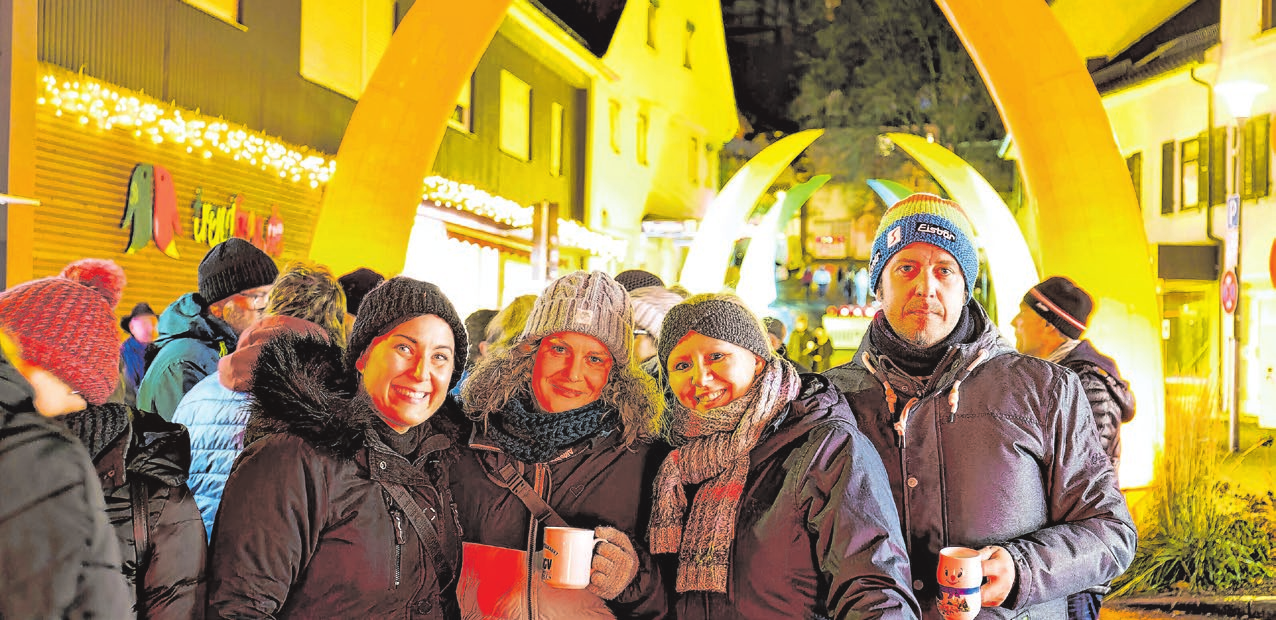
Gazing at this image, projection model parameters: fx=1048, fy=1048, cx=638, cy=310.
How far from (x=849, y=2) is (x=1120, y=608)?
20.9 m

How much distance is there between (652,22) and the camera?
90.8 feet

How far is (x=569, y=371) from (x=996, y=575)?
1.29 meters

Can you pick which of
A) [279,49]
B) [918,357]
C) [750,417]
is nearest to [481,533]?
[750,417]

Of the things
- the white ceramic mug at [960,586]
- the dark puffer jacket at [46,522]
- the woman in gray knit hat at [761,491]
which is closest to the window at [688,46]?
the woman in gray knit hat at [761,491]

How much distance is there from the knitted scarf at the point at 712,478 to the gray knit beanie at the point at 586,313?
37 cm

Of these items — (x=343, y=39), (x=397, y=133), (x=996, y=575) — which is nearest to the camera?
(x=996, y=575)

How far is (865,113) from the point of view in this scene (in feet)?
86.5

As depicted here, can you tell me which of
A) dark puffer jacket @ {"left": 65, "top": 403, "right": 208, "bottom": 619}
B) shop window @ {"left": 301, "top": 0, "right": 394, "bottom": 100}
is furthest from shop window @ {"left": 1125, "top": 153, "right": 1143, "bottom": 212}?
dark puffer jacket @ {"left": 65, "top": 403, "right": 208, "bottom": 619}

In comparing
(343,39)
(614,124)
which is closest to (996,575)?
(343,39)

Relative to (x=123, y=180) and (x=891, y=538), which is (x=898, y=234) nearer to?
(x=891, y=538)

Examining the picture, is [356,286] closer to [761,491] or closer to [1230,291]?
[761,491]

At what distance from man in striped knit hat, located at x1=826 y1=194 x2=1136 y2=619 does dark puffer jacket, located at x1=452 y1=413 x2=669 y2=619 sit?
0.70 m

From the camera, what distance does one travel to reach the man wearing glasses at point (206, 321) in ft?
15.5

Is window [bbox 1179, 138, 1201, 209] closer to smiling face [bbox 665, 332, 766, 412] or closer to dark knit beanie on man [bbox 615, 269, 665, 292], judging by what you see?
dark knit beanie on man [bbox 615, 269, 665, 292]
